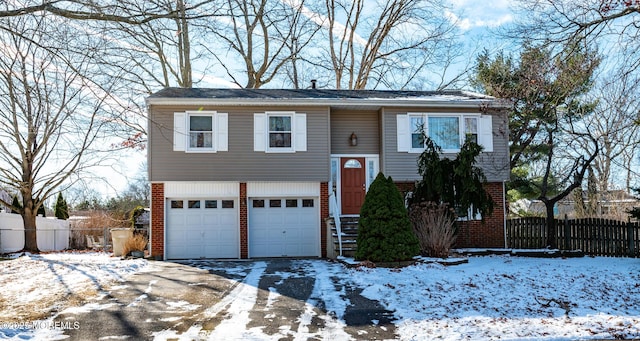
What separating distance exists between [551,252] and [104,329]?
42.7 ft

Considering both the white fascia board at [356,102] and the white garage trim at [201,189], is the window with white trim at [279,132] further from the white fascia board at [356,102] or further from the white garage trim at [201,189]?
the white garage trim at [201,189]

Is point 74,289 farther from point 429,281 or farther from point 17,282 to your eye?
point 429,281

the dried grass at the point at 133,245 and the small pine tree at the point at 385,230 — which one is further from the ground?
the small pine tree at the point at 385,230

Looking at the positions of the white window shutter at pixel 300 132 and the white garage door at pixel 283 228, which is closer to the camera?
the white window shutter at pixel 300 132

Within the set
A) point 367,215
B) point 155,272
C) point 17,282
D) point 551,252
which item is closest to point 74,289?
point 17,282

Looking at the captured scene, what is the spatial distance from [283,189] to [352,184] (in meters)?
2.35

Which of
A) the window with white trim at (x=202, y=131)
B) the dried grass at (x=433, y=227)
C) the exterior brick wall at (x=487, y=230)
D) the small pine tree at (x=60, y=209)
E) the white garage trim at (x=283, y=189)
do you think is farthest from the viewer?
the small pine tree at (x=60, y=209)

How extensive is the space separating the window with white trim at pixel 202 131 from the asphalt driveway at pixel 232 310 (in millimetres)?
5549

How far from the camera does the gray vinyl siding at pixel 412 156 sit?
57.7 feet

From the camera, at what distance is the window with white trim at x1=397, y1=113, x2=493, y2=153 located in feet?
58.0

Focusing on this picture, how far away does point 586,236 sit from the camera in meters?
16.8

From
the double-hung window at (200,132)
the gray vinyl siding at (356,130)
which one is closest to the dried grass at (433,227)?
the gray vinyl siding at (356,130)

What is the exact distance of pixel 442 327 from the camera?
7.69 meters

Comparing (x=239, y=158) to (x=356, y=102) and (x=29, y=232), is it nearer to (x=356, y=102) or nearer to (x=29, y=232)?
(x=356, y=102)
